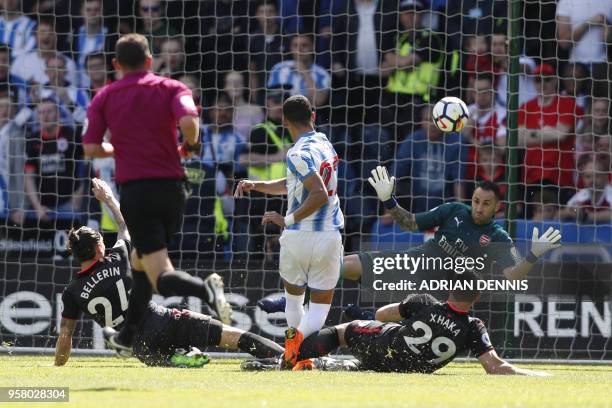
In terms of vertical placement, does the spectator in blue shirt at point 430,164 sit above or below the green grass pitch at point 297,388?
above

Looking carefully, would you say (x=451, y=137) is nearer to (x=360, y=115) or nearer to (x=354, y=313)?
(x=360, y=115)

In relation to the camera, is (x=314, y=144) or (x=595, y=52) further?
(x=595, y=52)

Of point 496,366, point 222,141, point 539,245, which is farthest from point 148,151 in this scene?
point 222,141

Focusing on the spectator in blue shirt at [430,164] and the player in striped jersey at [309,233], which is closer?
the player in striped jersey at [309,233]

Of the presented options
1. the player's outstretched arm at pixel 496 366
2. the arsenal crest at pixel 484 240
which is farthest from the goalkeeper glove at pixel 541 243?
the player's outstretched arm at pixel 496 366

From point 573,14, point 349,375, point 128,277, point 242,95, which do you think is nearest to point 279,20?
point 242,95

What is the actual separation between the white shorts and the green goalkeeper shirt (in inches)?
46.8

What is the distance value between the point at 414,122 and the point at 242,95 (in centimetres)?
183

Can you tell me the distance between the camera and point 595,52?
12.3 meters

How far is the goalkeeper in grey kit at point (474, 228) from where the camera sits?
29.8 ft

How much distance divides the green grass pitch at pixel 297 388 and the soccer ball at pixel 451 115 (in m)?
2.28

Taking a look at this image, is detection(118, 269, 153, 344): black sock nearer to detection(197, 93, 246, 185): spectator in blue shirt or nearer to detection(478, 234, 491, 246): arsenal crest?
detection(478, 234, 491, 246): arsenal crest

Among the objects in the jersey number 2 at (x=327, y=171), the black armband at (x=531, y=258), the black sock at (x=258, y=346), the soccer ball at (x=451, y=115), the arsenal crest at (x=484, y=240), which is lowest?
the black sock at (x=258, y=346)

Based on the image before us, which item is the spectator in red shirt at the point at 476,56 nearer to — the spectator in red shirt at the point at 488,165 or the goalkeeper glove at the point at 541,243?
the spectator in red shirt at the point at 488,165
